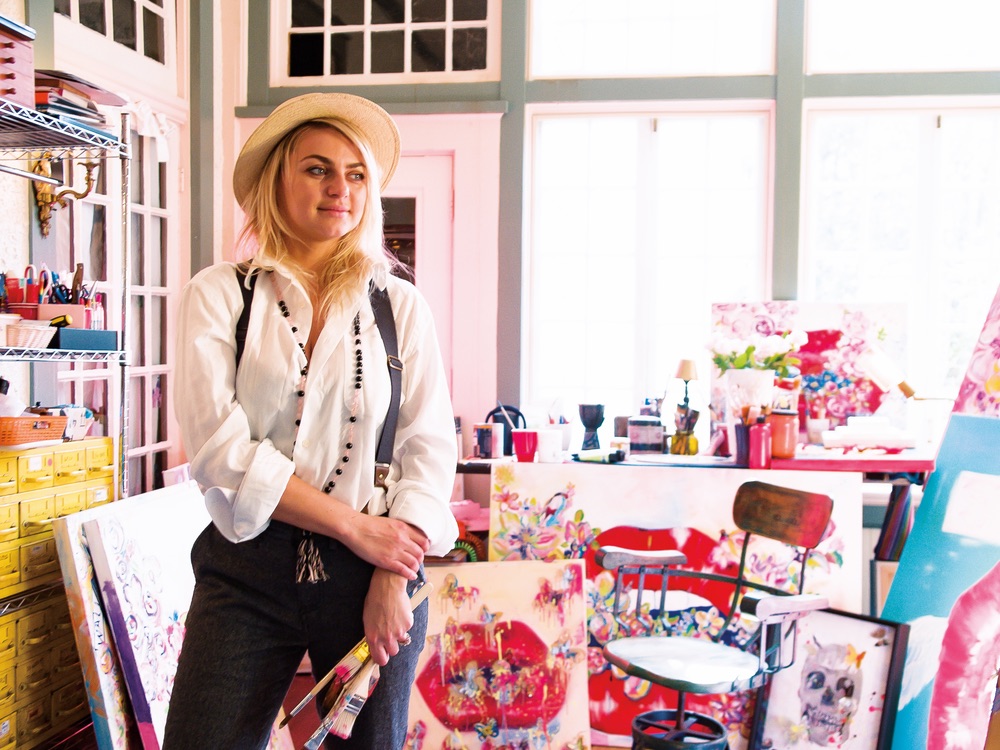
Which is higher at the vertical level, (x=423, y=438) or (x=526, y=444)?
(x=423, y=438)

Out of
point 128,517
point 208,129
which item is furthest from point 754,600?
point 208,129

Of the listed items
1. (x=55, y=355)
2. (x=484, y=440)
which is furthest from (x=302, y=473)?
(x=484, y=440)

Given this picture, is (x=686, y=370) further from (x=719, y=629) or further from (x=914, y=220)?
(x=914, y=220)

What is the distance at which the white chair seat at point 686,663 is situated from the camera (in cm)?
247

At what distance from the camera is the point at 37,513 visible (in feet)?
8.55

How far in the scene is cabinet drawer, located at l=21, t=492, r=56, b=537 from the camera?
256cm

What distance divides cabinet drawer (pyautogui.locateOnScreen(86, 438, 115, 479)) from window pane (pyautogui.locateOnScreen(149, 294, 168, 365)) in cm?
95

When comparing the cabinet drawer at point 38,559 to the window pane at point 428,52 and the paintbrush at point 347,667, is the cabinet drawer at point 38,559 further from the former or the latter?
the window pane at point 428,52

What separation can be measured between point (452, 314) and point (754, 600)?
2.08m

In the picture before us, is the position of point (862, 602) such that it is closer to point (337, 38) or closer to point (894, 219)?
point (894, 219)

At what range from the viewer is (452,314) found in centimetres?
415

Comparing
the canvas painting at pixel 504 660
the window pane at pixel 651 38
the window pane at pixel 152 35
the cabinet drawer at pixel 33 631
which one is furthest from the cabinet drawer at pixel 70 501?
the window pane at pixel 651 38

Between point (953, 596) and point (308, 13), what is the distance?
11.9ft

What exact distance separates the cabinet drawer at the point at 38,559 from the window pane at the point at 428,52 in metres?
2.62
